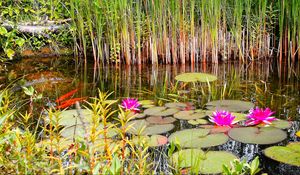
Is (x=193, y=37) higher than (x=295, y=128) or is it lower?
higher

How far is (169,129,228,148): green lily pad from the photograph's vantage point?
7.61 feet

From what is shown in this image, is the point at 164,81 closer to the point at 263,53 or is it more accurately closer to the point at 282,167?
the point at 263,53

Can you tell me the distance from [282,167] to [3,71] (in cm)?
332

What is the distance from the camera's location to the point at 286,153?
2.16 m

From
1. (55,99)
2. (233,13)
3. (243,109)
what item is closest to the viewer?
(243,109)

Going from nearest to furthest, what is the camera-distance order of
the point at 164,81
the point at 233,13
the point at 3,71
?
1. the point at 164,81
2. the point at 3,71
3. the point at 233,13

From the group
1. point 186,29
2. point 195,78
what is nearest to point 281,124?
point 195,78

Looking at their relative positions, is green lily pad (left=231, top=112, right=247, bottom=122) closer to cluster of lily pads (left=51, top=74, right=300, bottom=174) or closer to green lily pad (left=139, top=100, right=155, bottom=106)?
cluster of lily pads (left=51, top=74, right=300, bottom=174)

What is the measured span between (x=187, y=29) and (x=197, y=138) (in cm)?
242

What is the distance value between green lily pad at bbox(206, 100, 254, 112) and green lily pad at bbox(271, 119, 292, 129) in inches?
12.6

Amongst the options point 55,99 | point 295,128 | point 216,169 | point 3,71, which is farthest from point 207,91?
point 3,71

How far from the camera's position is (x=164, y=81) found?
3.92 m

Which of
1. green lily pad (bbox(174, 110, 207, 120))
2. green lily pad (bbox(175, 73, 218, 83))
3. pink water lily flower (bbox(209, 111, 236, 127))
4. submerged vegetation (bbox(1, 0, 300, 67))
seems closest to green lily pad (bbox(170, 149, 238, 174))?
pink water lily flower (bbox(209, 111, 236, 127))

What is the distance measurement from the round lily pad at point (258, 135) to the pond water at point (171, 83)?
34 mm
